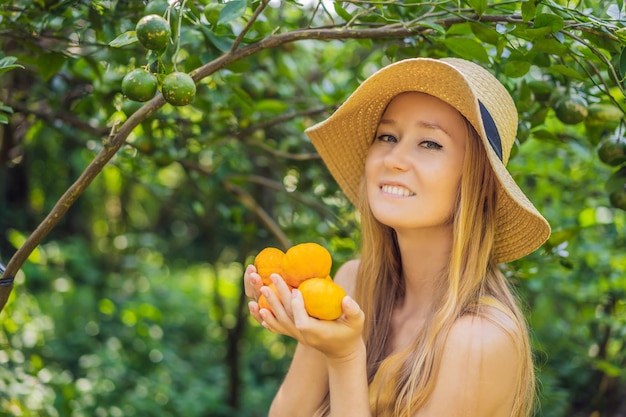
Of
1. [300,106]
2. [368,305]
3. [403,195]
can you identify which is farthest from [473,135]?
[300,106]

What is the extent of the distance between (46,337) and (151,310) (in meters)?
0.71

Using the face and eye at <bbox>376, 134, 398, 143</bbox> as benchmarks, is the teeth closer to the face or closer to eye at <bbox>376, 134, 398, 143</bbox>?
the face

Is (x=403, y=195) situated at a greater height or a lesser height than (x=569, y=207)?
greater

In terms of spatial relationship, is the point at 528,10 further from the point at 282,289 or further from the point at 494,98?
the point at 282,289

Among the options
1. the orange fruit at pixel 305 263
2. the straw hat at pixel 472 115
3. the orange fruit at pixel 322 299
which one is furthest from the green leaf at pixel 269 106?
the orange fruit at pixel 322 299

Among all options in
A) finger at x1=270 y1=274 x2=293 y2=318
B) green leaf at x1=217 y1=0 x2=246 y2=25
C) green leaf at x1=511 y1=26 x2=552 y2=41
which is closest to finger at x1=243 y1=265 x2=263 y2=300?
finger at x1=270 y1=274 x2=293 y2=318

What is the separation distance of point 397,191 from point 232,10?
0.52 metres

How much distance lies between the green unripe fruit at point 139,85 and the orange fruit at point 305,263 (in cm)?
42

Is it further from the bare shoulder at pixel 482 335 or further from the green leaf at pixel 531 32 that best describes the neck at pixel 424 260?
the green leaf at pixel 531 32

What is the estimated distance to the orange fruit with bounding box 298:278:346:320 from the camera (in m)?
1.40

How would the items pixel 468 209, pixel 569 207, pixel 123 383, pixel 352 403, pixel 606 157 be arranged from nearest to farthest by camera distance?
pixel 352 403
pixel 468 209
pixel 606 157
pixel 569 207
pixel 123 383

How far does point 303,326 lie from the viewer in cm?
139

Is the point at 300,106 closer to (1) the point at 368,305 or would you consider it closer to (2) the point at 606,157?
(1) the point at 368,305

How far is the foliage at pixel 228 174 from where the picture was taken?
1.62m
